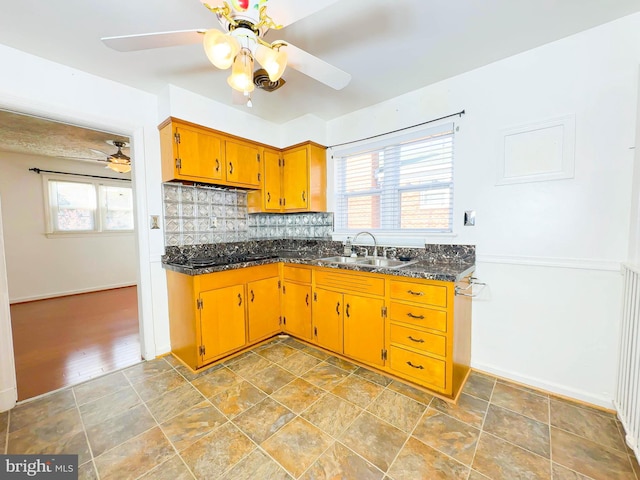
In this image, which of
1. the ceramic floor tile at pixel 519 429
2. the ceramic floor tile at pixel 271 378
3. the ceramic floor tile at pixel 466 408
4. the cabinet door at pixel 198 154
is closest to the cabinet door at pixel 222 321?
the ceramic floor tile at pixel 271 378

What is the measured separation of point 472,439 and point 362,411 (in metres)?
0.63

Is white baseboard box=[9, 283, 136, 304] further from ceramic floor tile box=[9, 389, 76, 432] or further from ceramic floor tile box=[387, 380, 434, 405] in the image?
ceramic floor tile box=[387, 380, 434, 405]

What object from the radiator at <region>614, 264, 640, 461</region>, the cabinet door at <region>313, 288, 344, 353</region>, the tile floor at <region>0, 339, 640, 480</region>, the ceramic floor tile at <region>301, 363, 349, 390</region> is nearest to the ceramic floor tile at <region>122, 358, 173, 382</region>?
the tile floor at <region>0, 339, 640, 480</region>

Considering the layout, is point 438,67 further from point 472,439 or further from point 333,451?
point 333,451

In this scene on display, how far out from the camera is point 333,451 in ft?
4.56

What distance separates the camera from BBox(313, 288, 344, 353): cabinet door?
7.63 ft

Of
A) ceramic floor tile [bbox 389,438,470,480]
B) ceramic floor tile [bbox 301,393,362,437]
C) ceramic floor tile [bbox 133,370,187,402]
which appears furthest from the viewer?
ceramic floor tile [bbox 133,370,187,402]

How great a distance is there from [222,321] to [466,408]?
1.96 m

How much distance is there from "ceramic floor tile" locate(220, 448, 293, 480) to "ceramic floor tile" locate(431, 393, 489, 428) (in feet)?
3.48

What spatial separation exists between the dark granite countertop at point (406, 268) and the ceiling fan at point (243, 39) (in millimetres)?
1429

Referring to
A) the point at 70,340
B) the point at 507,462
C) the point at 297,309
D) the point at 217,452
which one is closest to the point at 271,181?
the point at 297,309

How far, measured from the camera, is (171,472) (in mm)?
1275

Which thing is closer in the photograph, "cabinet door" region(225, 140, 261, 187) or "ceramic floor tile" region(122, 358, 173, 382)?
"ceramic floor tile" region(122, 358, 173, 382)

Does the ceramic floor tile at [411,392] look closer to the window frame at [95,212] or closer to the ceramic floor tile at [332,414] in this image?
the ceramic floor tile at [332,414]
